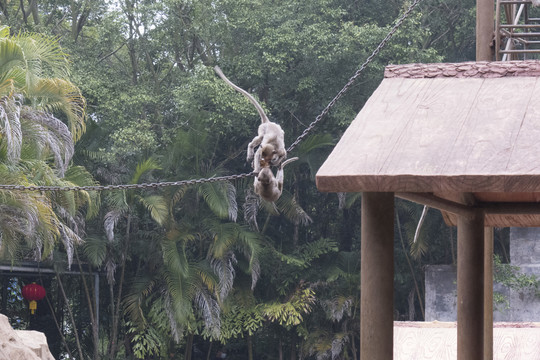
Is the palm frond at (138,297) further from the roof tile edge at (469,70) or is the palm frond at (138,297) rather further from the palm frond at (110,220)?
the roof tile edge at (469,70)

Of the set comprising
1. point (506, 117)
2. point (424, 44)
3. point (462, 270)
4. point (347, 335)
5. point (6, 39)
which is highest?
point (424, 44)

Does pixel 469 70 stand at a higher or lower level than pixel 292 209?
higher

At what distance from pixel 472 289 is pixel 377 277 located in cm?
124

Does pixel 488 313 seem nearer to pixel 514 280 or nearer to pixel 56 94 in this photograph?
pixel 56 94

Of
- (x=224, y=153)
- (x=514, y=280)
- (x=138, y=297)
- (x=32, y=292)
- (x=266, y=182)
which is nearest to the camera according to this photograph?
(x=266, y=182)

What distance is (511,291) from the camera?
1240 cm

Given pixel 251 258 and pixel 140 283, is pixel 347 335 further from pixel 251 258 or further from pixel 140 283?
pixel 140 283

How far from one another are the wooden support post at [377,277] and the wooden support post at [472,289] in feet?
3.80

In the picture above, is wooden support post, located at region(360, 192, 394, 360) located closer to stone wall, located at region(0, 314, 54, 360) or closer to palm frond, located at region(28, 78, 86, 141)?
stone wall, located at region(0, 314, 54, 360)

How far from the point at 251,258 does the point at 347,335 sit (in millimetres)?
2267

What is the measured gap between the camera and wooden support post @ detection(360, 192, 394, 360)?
2529 mm

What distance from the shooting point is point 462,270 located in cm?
369

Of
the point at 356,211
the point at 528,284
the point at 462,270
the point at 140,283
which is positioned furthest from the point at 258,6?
the point at 462,270

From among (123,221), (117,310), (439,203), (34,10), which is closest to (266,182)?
(439,203)
